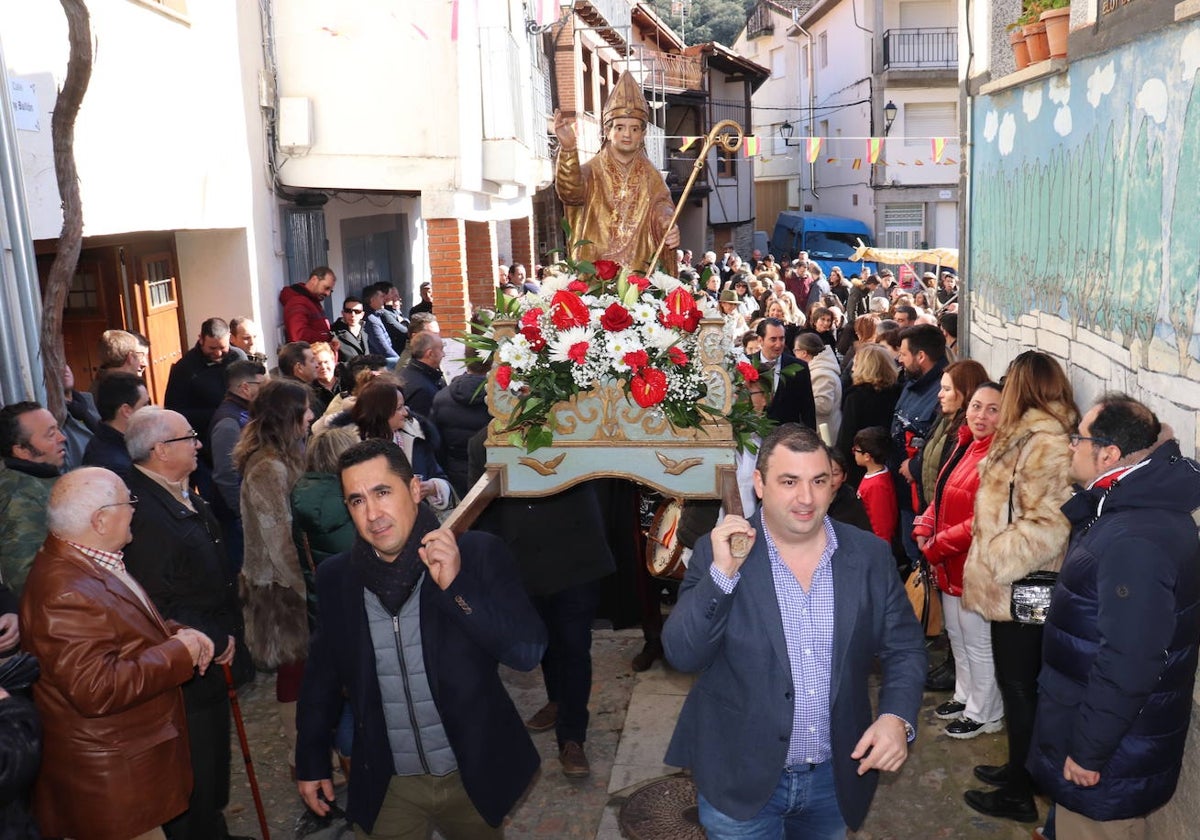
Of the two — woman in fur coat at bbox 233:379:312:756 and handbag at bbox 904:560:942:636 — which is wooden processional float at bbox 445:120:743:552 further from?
handbag at bbox 904:560:942:636

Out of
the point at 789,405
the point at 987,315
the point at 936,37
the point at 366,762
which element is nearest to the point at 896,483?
the point at 789,405

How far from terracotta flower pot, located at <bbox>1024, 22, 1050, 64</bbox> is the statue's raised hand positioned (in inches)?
111

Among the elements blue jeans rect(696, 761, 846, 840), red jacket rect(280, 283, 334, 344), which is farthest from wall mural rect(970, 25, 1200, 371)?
red jacket rect(280, 283, 334, 344)

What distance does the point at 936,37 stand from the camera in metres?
29.8

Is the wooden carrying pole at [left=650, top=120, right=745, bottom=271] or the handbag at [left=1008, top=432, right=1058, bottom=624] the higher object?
the wooden carrying pole at [left=650, top=120, right=745, bottom=271]

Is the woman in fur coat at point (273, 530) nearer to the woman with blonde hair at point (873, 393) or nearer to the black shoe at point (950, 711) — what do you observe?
the black shoe at point (950, 711)

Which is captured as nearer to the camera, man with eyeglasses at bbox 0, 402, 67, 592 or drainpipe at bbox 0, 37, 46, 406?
man with eyeglasses at bbox 0, 402, 67, 592

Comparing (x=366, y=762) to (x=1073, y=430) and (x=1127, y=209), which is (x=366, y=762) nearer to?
(x=1073, y=430)

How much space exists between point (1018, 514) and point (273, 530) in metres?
3.25

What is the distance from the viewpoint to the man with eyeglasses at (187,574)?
Answer: 14.5 ft

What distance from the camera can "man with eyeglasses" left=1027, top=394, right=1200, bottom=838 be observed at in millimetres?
3559

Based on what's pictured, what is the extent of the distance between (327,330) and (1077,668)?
8086 millimetres

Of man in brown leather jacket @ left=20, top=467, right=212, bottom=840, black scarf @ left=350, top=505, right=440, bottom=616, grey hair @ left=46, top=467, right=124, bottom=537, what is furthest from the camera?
grey hair @ left=46, top=467, right=124, bottom=537

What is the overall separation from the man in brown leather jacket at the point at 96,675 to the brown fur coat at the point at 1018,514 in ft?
10.4
